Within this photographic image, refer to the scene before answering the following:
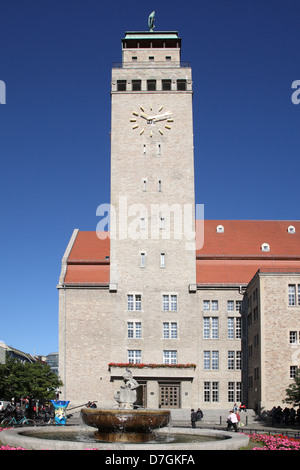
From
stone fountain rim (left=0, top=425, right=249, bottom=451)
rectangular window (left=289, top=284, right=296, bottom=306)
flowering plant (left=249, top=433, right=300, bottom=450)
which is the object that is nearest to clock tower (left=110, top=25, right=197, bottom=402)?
rectangular window (left=289, top=284, right=296, bottom=306)

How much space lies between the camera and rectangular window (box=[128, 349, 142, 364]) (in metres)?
50.9

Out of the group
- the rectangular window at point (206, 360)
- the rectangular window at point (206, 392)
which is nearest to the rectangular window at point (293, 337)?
the rectangular window at point (206, 360)

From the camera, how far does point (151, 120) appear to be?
56.0 m

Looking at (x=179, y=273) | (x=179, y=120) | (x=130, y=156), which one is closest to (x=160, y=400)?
(x=179, y=273)

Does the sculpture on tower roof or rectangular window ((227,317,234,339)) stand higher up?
the sculpture on tower roof

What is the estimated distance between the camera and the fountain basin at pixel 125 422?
19.7 m

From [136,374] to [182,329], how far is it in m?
5.40

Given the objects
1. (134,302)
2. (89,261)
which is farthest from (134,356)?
(89,261)

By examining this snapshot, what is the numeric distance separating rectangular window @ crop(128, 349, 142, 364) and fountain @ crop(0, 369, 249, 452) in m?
27.0

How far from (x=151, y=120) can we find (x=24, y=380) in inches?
1007

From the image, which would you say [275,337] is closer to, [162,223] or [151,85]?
[162,223]

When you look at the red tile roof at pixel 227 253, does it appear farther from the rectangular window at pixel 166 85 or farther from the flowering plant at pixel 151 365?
the rectangular window at pixel 166 85

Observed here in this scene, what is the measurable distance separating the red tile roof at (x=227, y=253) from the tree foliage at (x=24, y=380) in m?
9.35

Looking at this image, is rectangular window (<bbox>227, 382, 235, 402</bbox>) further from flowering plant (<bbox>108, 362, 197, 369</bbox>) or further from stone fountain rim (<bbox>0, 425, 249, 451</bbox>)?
stone fountain rim (<bbox>0, 425, 249, 451</bbox>)
